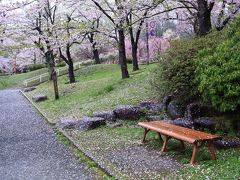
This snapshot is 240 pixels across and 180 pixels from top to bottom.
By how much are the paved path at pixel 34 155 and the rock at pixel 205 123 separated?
3.18 metres

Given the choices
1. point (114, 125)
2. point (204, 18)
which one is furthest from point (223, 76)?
point (204, 18)

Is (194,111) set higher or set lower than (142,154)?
higher

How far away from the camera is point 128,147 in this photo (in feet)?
31.3

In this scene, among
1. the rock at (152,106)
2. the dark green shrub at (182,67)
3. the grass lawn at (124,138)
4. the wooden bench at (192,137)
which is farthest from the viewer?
the rock at (152,106)

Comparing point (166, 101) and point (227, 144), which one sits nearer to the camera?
point (227, 144)

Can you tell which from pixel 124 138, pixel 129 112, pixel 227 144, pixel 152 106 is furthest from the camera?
pixel 152 106

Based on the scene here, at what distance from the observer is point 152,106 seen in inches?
518

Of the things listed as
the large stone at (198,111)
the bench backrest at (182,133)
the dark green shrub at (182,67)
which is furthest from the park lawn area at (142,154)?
the dark green shrub at (182,67)

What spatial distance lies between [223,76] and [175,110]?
315 centimetres

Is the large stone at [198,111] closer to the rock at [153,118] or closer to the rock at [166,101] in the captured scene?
the rock at [153,118]

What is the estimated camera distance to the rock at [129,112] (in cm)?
1287

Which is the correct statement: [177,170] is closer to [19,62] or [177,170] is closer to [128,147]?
[128,147]

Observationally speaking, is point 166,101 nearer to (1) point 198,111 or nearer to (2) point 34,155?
(1) point 198,111

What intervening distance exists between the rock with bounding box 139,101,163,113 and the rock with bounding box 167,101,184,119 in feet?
3.31
